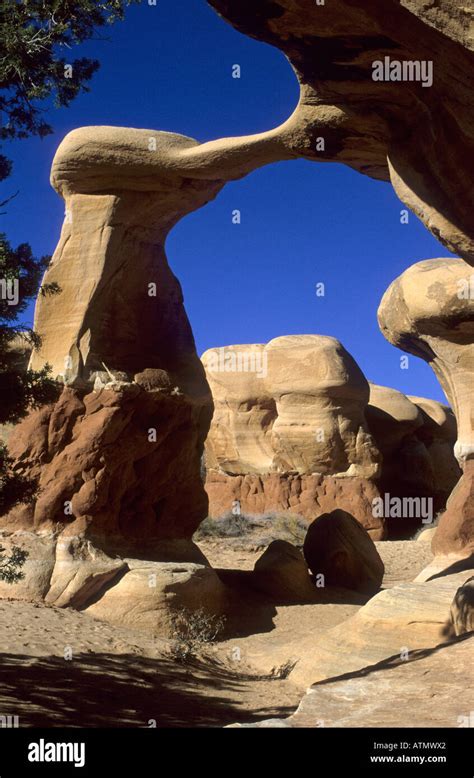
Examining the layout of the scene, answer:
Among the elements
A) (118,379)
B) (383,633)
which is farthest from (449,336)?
(383,633)

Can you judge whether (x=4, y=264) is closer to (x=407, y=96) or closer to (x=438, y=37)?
(x=438, y=37)

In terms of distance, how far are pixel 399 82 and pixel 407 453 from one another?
20.9 metres

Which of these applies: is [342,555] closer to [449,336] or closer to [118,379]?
[449,336]

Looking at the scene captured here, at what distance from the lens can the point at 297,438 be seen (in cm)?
2277

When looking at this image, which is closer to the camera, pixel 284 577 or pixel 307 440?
pixel 284 577

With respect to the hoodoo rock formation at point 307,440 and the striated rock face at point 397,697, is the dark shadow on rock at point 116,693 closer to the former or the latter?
the striated rock face at point 397,697

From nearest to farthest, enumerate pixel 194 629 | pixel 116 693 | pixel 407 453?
pixel 116 693 < pixel 194 629 < pixel 407 453

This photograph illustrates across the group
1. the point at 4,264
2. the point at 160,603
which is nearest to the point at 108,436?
the point at 160,603

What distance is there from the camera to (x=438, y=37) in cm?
458

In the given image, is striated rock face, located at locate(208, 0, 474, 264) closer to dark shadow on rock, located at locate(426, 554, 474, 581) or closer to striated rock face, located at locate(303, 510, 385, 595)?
dark shadow on rock, located at locate(426, 554, 474, 581)

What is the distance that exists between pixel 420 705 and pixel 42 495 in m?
6.88

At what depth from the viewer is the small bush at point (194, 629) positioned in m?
9.10

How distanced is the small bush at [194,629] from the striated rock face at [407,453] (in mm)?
15573

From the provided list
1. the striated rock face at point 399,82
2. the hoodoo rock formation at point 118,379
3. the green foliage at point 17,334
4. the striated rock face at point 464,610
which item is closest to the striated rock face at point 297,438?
the hoodoo rock formation at point 118,379
